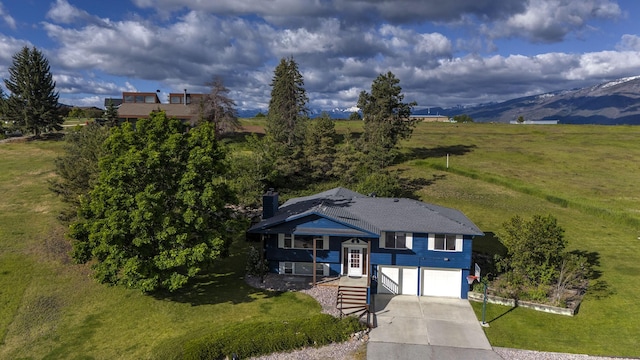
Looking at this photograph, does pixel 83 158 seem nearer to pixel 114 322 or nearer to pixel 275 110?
pixel 114 322

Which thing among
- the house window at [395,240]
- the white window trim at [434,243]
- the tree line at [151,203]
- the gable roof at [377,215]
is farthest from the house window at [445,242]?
the tree line at [151,203]

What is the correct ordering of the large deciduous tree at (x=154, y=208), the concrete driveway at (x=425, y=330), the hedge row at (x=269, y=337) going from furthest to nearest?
the large deciduous tree at (x=154, y=208) → the concrete driveway at (x=425, y=330) → the hedge row at (x=269, y=337)

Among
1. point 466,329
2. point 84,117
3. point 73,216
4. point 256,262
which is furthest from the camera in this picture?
point 84,117

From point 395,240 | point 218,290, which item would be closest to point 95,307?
point 218,290

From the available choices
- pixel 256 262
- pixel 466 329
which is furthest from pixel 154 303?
pixel 466 329

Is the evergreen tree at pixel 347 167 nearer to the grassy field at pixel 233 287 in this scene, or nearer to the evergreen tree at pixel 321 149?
the evergreen tree at pixel 321 149

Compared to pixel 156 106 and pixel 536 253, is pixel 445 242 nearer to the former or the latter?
pixel 536 253

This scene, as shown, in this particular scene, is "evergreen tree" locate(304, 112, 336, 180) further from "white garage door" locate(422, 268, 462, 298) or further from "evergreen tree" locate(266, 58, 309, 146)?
"white garage door" locate(422, 268, 462, 298)
